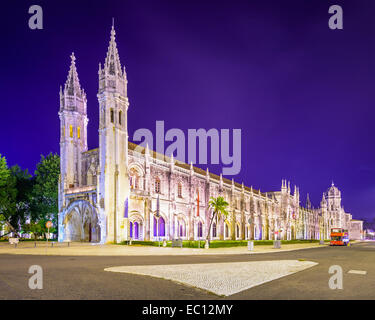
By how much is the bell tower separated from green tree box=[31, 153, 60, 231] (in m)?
13.5

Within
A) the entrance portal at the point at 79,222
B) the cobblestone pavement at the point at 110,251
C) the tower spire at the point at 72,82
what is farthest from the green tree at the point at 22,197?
the cobblestone pavement at the point at 110,251

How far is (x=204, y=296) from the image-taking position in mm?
8484

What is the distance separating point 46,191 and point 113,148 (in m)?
15.6

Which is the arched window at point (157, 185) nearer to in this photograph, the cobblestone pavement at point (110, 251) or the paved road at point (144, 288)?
the cobblestone pavement at point (110, 251)

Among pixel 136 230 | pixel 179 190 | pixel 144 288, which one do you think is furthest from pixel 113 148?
pixel 144 288

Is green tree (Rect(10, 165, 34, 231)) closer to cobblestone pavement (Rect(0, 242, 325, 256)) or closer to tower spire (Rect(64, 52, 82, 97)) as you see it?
tower spire (Rect(64, 52, 82, 97))

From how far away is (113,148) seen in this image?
1662 inches

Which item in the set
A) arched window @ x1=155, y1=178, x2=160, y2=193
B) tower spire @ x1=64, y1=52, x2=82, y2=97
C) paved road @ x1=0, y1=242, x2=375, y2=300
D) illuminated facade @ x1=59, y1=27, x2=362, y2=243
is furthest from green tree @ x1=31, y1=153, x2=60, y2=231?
paved road @ x1=0, y1=242, x2=375, y2=300

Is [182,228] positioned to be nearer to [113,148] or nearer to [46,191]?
[113,148]

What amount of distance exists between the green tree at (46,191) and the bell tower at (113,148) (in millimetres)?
13473
